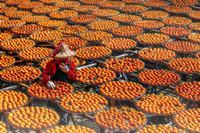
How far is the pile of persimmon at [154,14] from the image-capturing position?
1128 centimetres

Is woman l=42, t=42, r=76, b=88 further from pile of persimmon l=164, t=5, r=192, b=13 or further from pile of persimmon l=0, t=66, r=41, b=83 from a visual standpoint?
pile of persimmon l=164, t=5, r=192, b=13

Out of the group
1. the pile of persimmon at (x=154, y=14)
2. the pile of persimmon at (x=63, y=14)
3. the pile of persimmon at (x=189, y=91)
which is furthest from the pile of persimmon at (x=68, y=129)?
the pile of persimmon at (x=154, y=14)

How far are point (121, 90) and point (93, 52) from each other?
1.95 m

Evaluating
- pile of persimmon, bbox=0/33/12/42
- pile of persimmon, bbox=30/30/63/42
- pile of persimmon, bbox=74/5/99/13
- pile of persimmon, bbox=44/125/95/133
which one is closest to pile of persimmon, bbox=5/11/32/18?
pile of persimmon, bbox=74/5/99/13

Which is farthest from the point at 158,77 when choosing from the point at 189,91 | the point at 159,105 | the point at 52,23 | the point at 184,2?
the point at 184,2

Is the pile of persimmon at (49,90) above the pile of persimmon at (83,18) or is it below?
below

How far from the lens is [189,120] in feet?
19.0

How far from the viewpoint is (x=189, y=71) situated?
24.5 feet

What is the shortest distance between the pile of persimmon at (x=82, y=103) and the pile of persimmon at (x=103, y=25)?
395cm

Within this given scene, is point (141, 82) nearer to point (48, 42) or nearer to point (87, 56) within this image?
point (87, 56)

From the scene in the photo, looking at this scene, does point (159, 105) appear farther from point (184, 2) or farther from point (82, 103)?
point (184, 2)

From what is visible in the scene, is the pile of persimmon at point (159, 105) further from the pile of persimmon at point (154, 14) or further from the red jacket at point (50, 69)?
the pile of persimmon at point (154, 14)

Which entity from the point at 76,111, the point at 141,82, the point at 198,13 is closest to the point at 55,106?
the point at 76,111

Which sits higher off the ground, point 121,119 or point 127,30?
point 127,30
